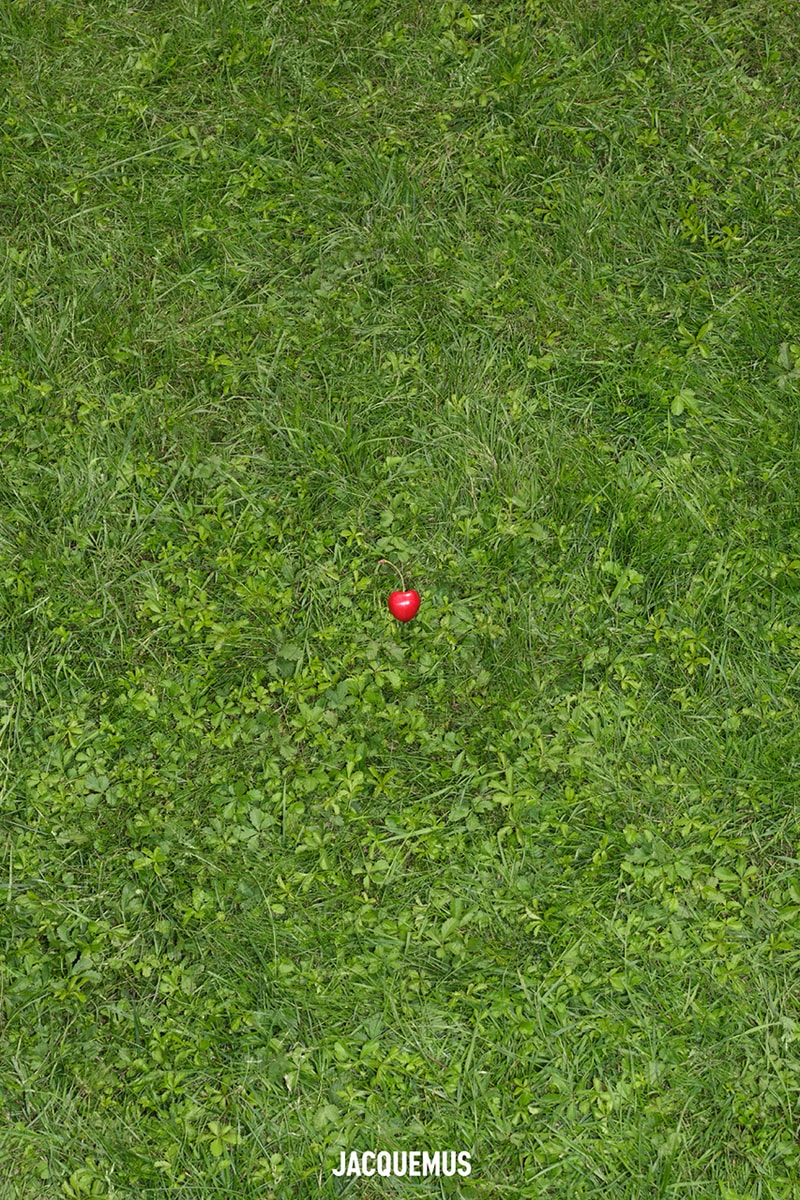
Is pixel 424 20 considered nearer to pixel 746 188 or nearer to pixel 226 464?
pixel 746 188

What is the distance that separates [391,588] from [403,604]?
14cm

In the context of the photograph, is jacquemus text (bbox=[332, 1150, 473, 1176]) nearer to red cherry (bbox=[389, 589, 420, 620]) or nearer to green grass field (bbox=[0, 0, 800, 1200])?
green grass field (bbox=[0, 0, 800, 1200])

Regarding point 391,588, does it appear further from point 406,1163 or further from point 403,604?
point 406,1163

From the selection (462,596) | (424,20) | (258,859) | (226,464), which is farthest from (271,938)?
(424,20)

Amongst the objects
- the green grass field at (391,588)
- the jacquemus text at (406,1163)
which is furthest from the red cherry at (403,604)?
the jacquemus text at (406,1163)

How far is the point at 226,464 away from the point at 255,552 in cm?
38

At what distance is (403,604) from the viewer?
3.66 meters

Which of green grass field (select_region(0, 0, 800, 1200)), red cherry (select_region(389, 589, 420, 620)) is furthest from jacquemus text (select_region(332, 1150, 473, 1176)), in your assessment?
red cherry (select_region(389, 589, 420, 620))

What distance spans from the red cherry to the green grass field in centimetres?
9

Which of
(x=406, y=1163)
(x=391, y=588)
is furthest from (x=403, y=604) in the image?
(x=406, y=1163)

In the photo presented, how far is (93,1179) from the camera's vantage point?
3.12 metres

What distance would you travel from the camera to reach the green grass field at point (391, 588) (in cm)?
318

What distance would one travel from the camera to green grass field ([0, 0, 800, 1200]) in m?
3.18

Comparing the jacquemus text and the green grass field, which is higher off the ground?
the green grass field
